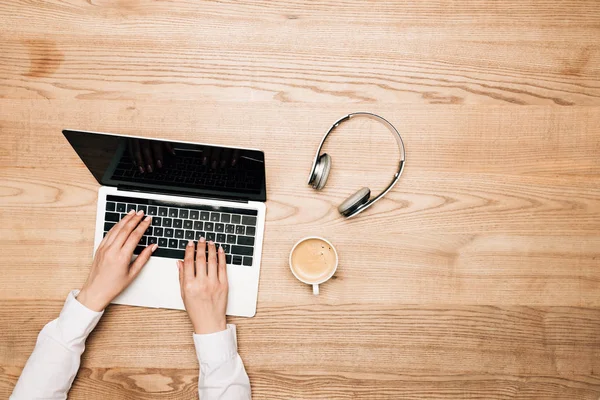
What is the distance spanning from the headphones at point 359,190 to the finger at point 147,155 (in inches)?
12.9

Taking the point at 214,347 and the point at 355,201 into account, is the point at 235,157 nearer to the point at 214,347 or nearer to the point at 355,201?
the point at 355,201

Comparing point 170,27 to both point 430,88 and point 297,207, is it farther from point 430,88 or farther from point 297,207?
point 430,88

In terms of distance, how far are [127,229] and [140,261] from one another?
0.07m

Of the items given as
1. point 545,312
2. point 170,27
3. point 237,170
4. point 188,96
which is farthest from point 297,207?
point 545,312

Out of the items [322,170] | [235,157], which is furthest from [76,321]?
[322,170]

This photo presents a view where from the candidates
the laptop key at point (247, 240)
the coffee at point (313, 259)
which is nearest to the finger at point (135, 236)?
the laptop key at point (247, 240)

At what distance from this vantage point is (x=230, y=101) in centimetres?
104

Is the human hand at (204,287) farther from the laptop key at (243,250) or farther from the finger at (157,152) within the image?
the finger at (157,152)

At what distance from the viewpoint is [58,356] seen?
965 millimetres

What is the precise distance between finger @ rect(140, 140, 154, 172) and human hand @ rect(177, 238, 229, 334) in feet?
0.63

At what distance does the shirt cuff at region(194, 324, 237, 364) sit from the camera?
97 cm

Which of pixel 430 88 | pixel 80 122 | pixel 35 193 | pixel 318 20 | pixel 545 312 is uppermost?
pixel 318 20

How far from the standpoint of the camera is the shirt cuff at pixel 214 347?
38.1 inches

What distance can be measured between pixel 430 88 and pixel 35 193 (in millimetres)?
924
